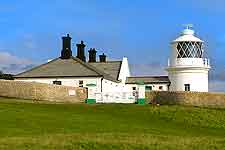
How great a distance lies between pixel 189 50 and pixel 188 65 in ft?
5.84

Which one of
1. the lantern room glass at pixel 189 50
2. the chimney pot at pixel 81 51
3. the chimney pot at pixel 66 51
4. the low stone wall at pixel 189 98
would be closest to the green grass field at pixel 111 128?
the low stone wall at pixel 189 98

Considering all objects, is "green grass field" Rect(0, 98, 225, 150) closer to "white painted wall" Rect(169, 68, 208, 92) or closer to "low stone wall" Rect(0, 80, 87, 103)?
"low stone wall" Rect(0, 80, 87, 103)

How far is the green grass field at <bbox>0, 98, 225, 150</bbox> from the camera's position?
18.2 metres

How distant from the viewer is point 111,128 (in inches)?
971

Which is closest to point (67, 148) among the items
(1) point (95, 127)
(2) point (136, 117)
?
(1) point (95, 127)

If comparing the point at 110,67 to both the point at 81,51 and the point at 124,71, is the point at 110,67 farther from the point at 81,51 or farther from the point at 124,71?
the point at 81,51

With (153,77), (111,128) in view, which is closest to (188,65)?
(153,77)

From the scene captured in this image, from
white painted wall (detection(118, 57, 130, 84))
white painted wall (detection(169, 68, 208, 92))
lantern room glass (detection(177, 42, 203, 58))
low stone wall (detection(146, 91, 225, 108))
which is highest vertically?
lantern room glass (detection(177, 42, 203, 58))

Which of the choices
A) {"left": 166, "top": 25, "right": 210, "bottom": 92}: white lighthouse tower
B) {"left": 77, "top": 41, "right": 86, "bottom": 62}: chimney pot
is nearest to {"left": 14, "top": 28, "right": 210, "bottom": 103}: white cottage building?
{"left": 166, "top": 25, "right": 210, "bottom": 92}: white lighthouse tower

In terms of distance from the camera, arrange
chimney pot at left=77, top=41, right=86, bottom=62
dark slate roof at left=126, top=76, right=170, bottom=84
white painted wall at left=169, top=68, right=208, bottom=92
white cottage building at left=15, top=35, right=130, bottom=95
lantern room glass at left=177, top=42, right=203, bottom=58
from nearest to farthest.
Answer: white cottage building at left=15, top=35, right=130, bottom=95 < white painted wall at left=169, top=68, right=208, bottom=92 < lantern room glass at left=177, top=42, right=203, bottom=58 < dark slate roof at left=126, top=76, right=170, bottom=84 < chimney pot at left=77, top=41, right=86, bottom=62

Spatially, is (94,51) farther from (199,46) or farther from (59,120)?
(59,120)

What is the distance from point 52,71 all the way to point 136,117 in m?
23.4

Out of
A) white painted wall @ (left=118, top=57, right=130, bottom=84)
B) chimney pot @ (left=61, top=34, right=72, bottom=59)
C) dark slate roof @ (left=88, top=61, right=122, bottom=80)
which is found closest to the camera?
chimney pot @ (left=61, top=34, right=72, bottom=59)

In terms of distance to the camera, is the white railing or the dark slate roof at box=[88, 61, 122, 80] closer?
the white railing
